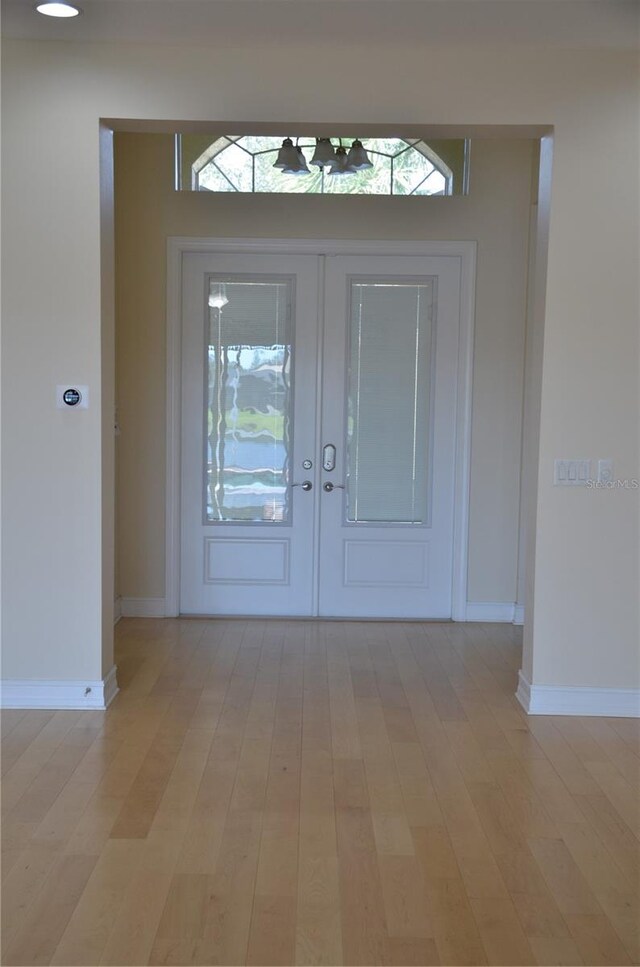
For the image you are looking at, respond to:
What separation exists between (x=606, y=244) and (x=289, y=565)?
282 cm

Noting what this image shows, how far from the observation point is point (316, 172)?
5863 millimetres

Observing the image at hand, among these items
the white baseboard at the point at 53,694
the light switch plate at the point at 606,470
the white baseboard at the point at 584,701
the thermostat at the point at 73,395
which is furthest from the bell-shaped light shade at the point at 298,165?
the white baseboard at the point at 584,701

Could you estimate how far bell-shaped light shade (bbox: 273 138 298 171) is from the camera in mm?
5484

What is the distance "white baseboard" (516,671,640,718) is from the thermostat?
2420 millimetres

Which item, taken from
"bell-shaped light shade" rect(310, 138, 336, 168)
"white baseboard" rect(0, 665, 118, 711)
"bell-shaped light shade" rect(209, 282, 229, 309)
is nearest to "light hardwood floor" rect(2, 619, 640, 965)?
"white baseboard" rect(0, 665, 118, 711)

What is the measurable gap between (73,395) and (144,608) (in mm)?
2155

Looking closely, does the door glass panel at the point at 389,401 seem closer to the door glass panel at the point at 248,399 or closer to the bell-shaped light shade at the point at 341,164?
the door glass panel at the point at 248,399

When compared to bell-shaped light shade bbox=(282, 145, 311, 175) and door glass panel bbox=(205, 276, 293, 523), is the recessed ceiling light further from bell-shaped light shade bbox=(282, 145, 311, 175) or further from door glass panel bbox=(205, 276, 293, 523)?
door glass panel bbox=(205, 276, 293, 523)

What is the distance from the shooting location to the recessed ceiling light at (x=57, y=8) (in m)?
3.65

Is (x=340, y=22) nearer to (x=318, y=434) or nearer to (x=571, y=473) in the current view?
(x=571, y=473)

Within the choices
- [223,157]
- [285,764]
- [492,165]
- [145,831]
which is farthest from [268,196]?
[145,831]

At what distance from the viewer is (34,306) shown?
13.9 feet

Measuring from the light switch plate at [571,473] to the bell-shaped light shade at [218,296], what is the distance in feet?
8.39

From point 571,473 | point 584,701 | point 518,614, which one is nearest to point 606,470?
point 571,473
